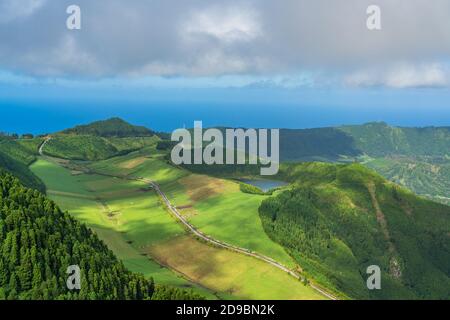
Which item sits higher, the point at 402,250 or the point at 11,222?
the point at 11,222

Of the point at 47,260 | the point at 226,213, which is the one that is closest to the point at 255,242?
the point at 226,213

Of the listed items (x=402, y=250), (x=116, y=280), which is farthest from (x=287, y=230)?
(x=116, y=280)

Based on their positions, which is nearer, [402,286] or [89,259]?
[89,259]

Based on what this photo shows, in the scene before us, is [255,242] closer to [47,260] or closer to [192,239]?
[192,239]

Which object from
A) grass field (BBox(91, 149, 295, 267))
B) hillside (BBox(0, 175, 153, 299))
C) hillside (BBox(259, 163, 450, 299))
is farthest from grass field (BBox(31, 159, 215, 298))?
hillside (BBox(259, 163, 450, 299))

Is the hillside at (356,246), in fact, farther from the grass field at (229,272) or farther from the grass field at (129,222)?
the grass field at (129,222)

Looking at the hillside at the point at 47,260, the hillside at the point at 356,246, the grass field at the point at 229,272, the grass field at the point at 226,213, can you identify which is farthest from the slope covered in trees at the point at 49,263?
the hillside at the point at 356,246
